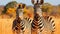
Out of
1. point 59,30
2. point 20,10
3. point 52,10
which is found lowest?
point 52,10

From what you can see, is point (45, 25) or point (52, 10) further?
point (52, 10)

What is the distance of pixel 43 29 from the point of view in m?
8.71

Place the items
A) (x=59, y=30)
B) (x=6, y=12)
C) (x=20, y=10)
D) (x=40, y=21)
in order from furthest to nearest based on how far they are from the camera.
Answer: (x=6, y=12), (x=59, y=30), (x=20, y=10), (x=40, y=21)

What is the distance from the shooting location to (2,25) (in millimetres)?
13492

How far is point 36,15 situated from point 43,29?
1.29ft

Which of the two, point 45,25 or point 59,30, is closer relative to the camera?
point 45,25

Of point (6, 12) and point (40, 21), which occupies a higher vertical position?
point (40, 21)

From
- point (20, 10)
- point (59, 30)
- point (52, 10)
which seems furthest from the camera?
point (52, 10)

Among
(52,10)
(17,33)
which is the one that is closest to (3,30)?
(17,33)

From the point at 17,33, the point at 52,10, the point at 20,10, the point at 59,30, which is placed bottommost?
the point at 52,10

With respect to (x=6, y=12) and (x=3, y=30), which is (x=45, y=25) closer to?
(x=3, y=30)

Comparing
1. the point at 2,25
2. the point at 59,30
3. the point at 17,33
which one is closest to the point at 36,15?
the point at 17,33

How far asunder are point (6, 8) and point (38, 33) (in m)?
10.6

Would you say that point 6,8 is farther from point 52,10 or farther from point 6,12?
point 52,10
